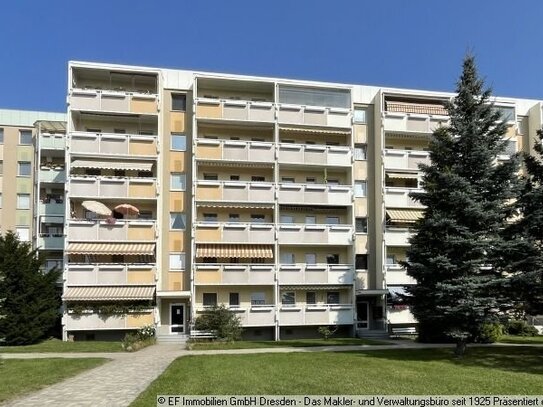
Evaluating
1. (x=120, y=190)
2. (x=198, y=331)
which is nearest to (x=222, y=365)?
(x=198, y=331)

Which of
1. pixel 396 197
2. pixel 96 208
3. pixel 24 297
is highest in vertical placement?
pixel 396 197

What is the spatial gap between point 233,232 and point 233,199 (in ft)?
7.61

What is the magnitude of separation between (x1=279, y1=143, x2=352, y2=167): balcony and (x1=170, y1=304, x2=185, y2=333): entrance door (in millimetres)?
12649

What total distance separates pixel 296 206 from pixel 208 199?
6620 millimetres

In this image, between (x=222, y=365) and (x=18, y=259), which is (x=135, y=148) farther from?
(x=222, y=365)

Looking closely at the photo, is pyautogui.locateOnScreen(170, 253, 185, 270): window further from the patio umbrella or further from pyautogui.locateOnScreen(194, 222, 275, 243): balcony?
the patio umbrella

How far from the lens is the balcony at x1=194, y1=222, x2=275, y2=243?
3634cm

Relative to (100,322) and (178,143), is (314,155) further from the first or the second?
(100,322)

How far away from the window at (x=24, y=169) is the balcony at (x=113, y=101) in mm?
14165

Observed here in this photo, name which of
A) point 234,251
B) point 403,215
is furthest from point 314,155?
point 234,251

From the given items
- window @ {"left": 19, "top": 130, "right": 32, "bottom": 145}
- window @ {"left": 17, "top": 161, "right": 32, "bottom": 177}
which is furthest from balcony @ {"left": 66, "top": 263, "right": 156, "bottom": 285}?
window @ {"left": 19, "top": 130, "right": 32, "bottom": 145}

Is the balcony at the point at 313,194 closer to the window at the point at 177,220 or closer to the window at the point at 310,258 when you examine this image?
the window at the point at 310,258

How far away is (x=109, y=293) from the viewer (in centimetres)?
3388

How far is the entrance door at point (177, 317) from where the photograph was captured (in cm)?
3684
